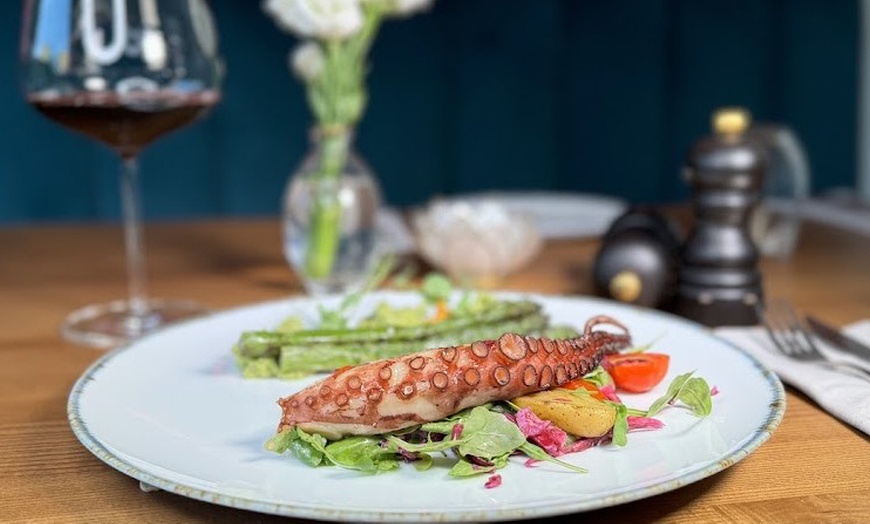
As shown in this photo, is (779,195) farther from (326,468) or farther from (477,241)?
(326,468)

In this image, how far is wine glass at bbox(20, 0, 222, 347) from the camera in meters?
1.07

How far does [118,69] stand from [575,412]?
26.4 inches

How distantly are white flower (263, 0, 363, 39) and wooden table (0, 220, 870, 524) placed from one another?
13.3 inches

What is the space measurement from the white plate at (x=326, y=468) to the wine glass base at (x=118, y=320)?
0.19 m

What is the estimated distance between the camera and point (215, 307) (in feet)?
4.11

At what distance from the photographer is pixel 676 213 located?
6.25 ft

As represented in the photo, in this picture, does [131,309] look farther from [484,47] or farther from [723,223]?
[484,47]

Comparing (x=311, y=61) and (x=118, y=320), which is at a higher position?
(x=311, y=61)

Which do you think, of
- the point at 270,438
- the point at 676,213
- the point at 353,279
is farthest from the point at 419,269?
the point at 270,438

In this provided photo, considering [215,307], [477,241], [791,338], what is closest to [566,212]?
[477,241]

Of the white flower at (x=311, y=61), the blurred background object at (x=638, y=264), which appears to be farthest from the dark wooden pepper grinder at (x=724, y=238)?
the white flower at (x=311, y=61)

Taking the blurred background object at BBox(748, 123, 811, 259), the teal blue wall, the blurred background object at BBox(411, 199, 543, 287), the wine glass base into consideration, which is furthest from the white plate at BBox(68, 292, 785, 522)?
the teal blue wall

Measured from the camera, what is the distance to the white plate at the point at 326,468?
1.88ft

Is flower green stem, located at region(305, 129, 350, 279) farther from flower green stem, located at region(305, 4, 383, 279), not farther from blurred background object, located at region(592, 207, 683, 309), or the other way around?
blurred background object, located at region(592, 207, 683, 309)
